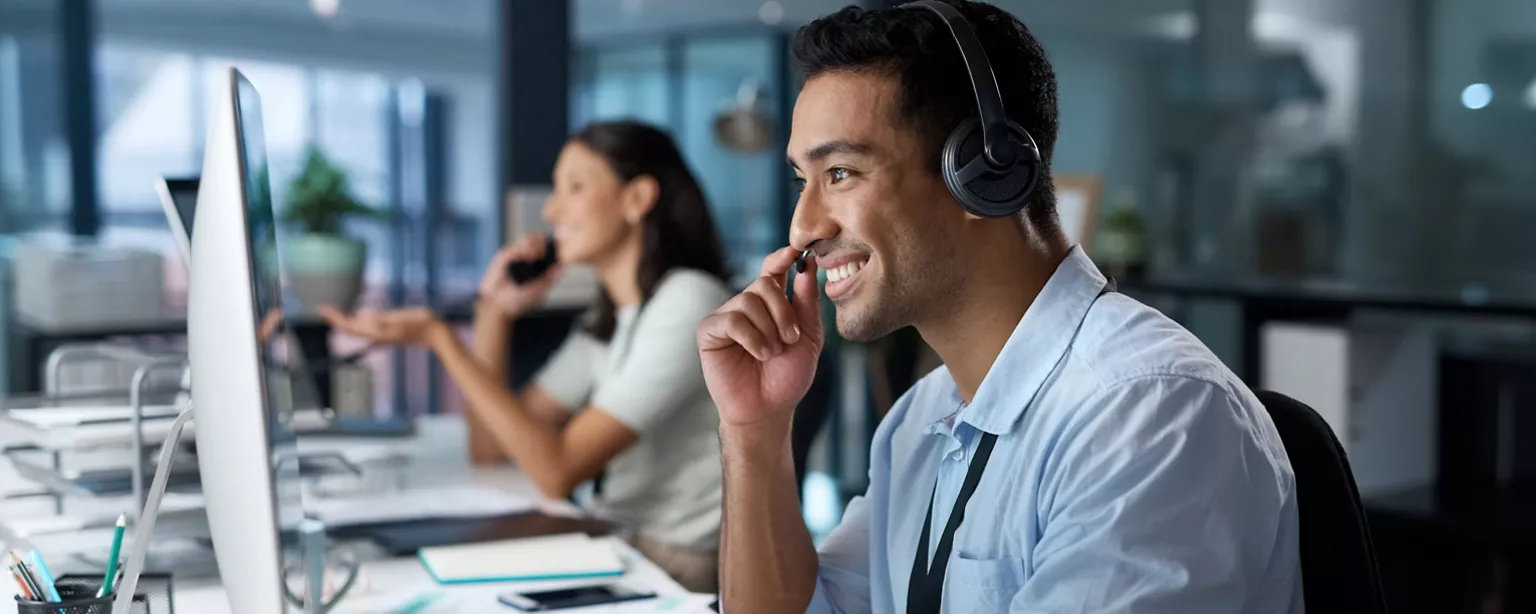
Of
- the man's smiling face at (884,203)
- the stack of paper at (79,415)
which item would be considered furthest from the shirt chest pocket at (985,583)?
the stack of paper at (79,415)

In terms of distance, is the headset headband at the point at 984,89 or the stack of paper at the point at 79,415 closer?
the headset headband at the point at 984,89

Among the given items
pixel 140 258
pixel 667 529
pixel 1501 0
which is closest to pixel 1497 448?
pixel 1501 0

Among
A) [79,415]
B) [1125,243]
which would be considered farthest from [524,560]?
[1125,243]

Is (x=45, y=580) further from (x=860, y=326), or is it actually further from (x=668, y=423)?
(x=668, y=423)

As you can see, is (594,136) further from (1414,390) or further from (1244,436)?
(1414,390)

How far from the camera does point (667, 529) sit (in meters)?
2.25

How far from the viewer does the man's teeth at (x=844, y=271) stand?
4.00 feet

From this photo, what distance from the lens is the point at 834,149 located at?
3.94ft

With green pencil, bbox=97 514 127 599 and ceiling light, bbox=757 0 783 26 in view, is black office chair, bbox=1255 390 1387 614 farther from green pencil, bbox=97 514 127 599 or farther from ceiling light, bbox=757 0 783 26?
ceiling light, bbox=757 0 783 26

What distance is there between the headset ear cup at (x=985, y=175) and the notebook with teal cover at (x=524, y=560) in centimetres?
71

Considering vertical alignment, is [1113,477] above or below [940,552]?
above

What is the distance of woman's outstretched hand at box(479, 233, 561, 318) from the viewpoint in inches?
113

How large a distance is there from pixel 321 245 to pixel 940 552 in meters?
2.42

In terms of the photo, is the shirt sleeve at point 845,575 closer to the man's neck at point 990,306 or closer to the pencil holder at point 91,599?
the man's neck at point 990,306
